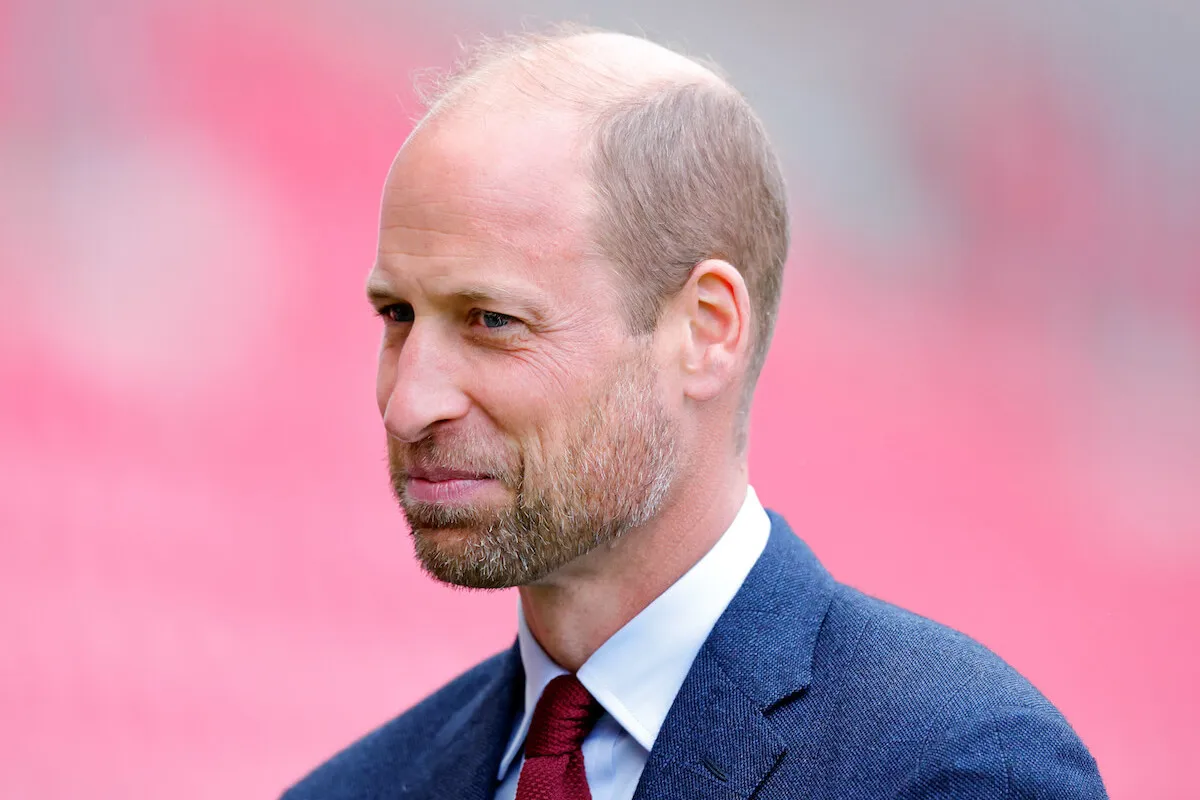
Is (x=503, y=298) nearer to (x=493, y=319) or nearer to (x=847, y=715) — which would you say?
(x=493, y=319)

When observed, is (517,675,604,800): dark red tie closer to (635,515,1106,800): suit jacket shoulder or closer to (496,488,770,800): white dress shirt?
(496,488,770,800): white dress shirt

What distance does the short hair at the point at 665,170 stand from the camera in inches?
81.4

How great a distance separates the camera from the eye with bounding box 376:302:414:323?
210cm

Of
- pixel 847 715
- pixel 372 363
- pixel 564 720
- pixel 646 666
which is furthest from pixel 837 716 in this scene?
pixel 372 363

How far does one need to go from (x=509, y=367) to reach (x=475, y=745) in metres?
0.70

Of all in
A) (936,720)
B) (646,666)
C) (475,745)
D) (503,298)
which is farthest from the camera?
(475,745)

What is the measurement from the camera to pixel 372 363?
5969 mm

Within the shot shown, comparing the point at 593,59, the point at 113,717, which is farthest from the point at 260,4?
the point at 593,59

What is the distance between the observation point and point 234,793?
5004mm

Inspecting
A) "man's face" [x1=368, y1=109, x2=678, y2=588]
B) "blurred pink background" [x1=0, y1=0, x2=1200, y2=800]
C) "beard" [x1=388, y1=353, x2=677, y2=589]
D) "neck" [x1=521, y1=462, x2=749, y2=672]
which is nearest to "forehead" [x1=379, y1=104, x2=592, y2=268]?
"man's face" [x1=368, y1=109, x2=678, y2=588]

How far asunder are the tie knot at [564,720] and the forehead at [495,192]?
0.66 metres

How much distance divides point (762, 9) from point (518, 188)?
570 centimetres

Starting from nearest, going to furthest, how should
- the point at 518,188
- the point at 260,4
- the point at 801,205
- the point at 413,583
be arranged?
1. the point at 518,188
2. the point at 413,583
3. the point at 260,4
4. the point at 801,205

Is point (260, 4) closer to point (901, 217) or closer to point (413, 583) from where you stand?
point (413, 583)
